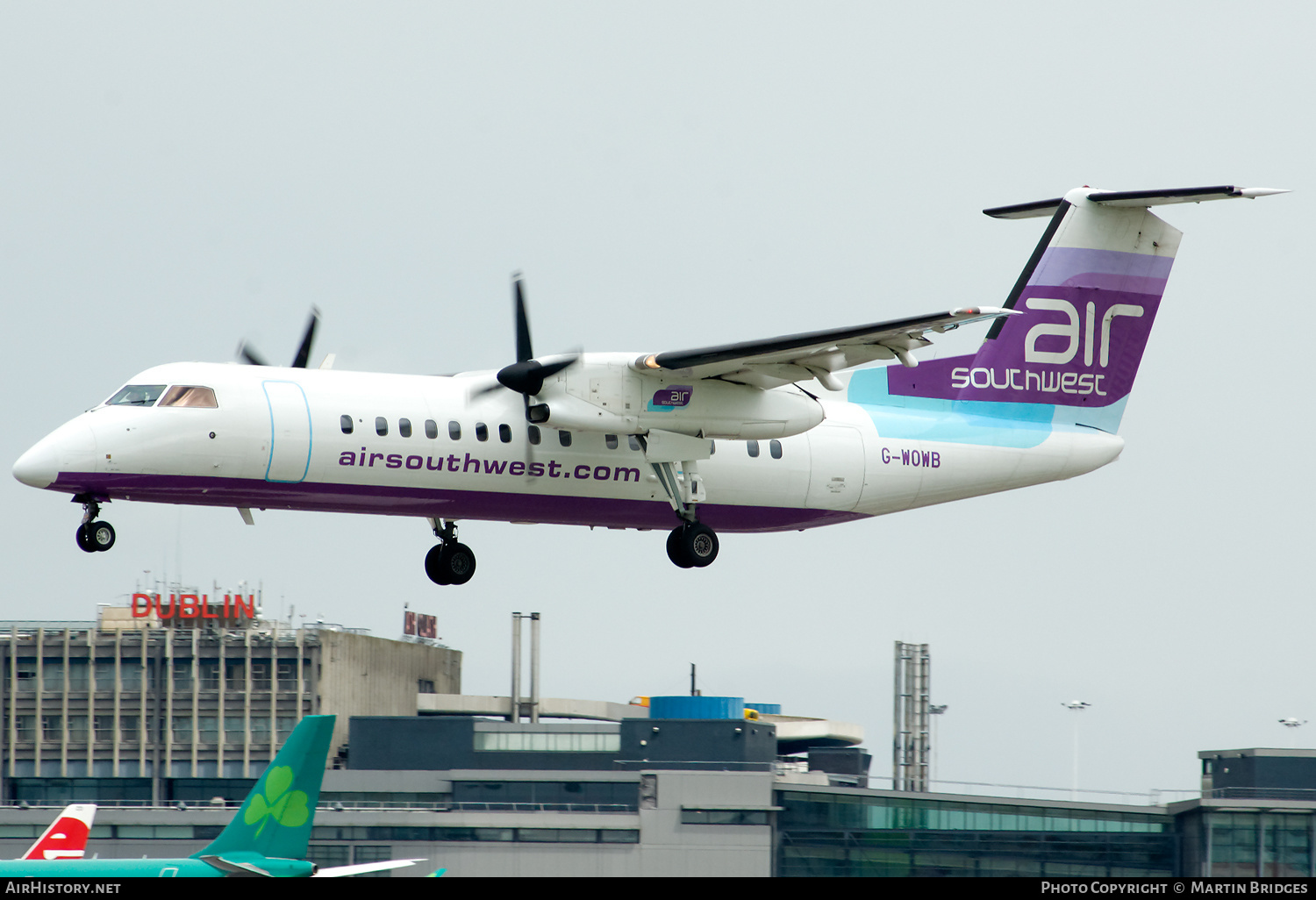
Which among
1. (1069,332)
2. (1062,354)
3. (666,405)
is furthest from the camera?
(1069,332)

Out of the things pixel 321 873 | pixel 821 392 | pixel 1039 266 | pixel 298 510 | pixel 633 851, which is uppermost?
pixel 1039 266

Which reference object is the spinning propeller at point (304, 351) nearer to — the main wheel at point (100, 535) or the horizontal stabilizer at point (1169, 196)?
the main wheel at point (100, 535)

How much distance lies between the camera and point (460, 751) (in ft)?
159

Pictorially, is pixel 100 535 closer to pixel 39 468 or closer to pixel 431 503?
pixel 39 468

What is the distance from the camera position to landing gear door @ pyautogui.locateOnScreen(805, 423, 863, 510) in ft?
78.4

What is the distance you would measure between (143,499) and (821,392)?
32.2ft

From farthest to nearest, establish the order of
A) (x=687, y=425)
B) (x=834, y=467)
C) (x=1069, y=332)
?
1. (x=1069, y=332)
2. (x=834, y=467)
3. (x=687, y=425)

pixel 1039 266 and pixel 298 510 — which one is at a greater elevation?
Answer: pixel 1039 266

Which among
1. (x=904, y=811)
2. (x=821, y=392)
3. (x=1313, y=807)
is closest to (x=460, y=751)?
(x=904, y=811)

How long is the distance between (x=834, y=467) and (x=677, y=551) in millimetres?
2691

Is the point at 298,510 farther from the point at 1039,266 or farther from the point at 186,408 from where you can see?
the point at 1039,266

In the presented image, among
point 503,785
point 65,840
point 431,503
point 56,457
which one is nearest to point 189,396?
point 56,457

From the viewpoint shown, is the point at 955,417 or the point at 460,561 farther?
the point at 955,417

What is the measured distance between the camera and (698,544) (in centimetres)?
2298
